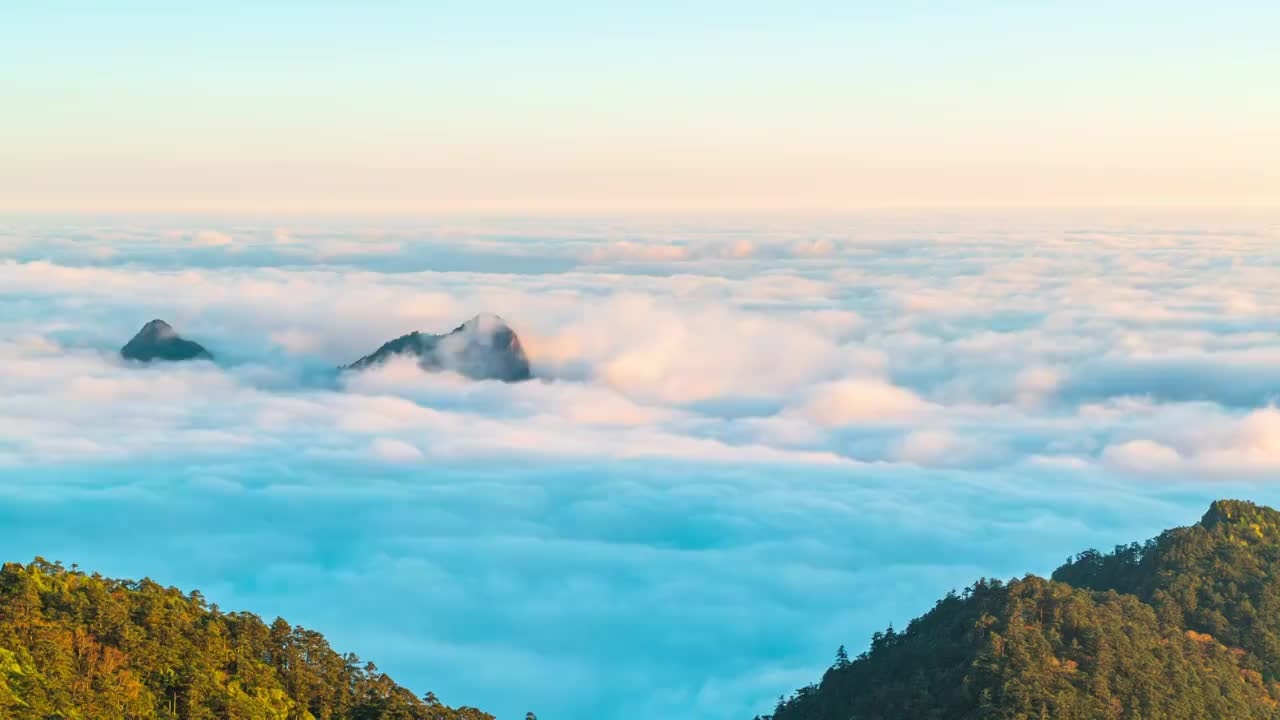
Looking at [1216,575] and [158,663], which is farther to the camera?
[1216,575]

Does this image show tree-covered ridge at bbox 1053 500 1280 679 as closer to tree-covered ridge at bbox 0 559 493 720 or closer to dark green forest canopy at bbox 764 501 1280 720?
dark green forest canopy at bbox 764 501 1280 720

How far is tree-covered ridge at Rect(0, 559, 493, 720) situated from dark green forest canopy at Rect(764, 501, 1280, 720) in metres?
20.6

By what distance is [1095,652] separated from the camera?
5462 centimetres

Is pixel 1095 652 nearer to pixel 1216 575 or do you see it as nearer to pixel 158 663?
pixel 1216 575

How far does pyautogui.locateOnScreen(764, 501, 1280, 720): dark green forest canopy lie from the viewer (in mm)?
52000

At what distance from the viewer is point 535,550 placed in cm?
14312

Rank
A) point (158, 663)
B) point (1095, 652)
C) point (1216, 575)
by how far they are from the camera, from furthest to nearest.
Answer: point (1216, 575) → point (1095, 652) → point (158, 663)

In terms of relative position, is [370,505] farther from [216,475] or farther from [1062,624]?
[1062,624]

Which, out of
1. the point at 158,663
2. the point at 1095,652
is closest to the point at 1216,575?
the point at 1095,652

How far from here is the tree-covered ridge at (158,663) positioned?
42656mm

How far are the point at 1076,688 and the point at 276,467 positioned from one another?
5448 inches

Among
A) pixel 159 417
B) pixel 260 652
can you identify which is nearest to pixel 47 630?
pixel 260 652

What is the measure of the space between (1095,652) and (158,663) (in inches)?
1562

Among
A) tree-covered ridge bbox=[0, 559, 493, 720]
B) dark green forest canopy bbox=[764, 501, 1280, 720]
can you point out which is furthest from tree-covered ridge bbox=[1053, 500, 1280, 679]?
tree-covered ridge bbox=[0, 559, 493, 720]
